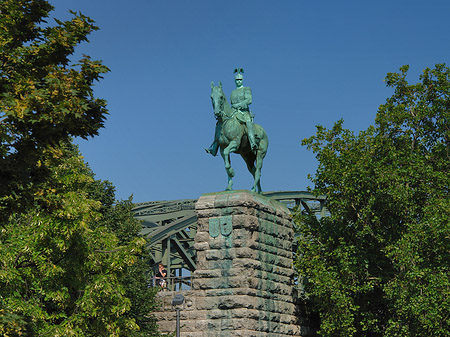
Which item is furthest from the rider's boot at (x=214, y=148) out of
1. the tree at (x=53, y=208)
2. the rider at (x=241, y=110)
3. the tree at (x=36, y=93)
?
the tree at (x=36, y=93)

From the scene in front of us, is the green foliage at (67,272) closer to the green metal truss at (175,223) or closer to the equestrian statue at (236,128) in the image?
the equestrian statue at (236,128)

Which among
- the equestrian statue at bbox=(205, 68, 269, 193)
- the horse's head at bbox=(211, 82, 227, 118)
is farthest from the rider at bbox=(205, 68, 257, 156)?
the horse's head at bbox=(211, 82, 227, 118)

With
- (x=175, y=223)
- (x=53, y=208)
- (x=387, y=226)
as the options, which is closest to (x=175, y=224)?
(x=175, y=223)

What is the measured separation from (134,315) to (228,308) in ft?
18.4

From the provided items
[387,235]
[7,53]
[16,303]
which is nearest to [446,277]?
[387,235]

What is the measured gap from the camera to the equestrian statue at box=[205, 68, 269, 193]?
72.4 ft

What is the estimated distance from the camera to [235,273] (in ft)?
68.9

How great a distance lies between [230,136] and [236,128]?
0.31m

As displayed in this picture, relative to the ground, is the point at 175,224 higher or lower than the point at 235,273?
higher

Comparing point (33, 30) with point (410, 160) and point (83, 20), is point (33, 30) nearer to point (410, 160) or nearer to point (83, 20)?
point (83, 20)

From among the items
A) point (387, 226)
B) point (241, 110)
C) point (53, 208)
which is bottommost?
point (53, 208)

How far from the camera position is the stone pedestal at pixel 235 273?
2077 cm

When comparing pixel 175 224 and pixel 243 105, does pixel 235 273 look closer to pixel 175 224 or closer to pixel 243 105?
pixel 243 105

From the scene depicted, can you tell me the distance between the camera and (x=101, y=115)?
12.1 m
